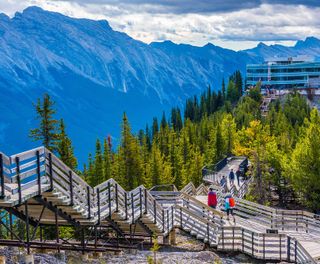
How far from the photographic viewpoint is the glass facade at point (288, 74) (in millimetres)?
153375

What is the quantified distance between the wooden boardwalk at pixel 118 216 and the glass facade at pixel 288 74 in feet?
416

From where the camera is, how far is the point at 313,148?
41.8 metres

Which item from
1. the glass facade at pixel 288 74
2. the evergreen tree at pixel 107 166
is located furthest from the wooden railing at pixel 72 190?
the glass facade at pixel 288 74

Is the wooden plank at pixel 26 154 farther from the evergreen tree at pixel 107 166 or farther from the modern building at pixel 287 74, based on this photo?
the modern building at pixel 287 74

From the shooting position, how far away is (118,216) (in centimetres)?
2020

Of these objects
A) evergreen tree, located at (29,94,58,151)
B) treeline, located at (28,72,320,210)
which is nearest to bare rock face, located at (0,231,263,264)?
evergreen tree, located at (29,94,58,151)

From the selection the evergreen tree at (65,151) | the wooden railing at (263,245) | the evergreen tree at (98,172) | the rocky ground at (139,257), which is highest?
the evergreen tree at (65,151)

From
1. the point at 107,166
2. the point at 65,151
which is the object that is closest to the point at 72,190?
the point at 65,151

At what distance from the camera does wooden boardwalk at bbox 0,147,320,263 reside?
14.5 m

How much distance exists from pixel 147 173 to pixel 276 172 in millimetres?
13450

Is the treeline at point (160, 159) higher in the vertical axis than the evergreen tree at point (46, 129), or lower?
lower

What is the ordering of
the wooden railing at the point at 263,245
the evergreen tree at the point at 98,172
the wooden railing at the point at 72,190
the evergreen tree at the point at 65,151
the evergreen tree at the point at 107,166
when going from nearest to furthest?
the wooden railing at the point at 72,190, the wooden railing at the point at 263,245, the evergreen tree at the point at 65,151, the evergreen tree at the point at 107,166, the evergreen tree at the point at 98,172

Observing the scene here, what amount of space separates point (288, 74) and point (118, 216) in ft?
462

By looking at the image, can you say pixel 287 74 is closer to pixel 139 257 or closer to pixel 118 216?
pixel 118 216
